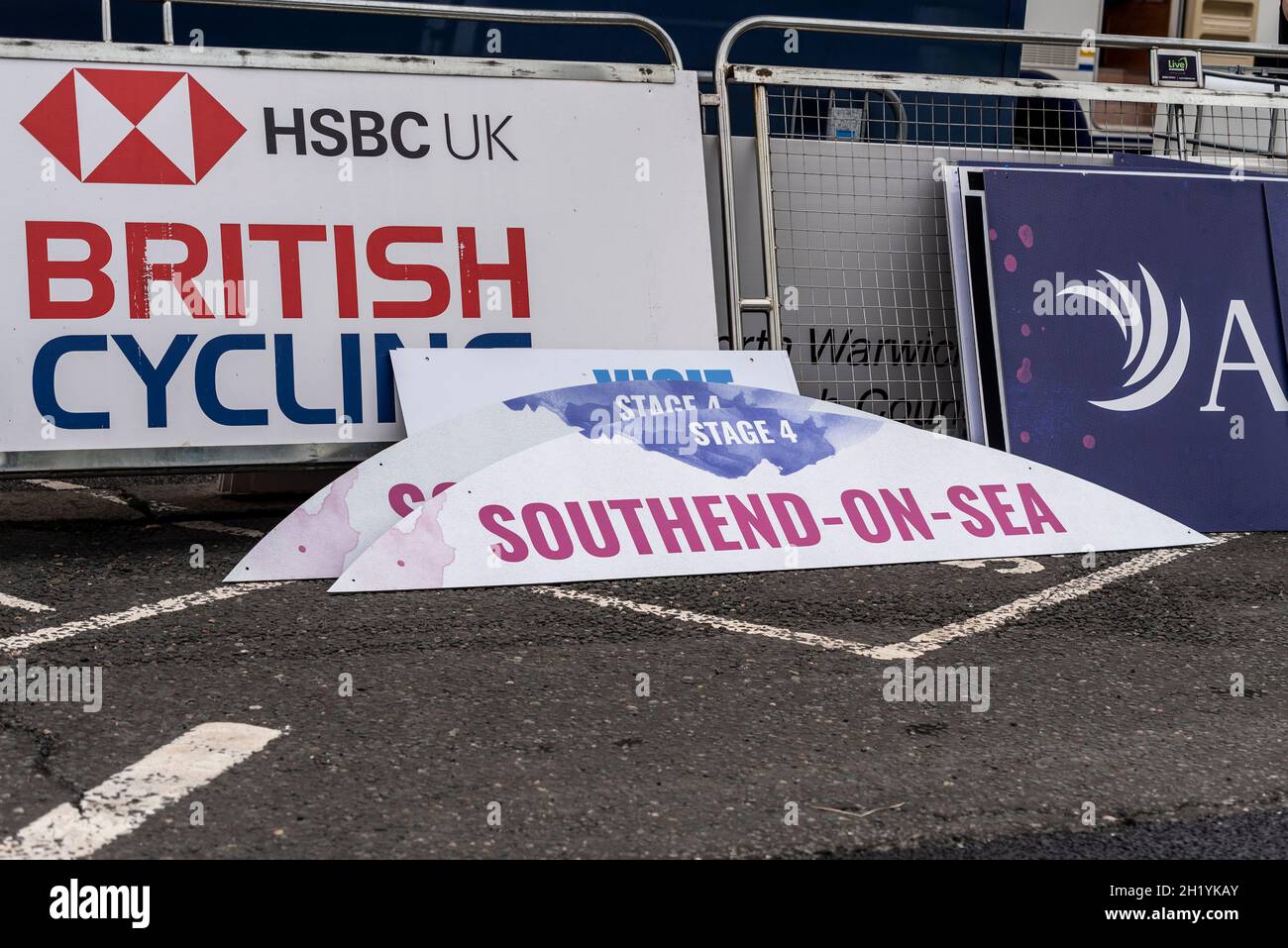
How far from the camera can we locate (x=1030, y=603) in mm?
4867

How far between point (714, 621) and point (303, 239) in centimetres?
247

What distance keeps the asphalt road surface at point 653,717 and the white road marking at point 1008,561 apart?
49mm

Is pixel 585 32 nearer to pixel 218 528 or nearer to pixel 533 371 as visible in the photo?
pixel 533 371

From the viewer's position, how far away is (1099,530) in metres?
5.71

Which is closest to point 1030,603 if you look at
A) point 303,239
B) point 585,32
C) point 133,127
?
point 303,239

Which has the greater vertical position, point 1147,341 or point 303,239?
point 303,239

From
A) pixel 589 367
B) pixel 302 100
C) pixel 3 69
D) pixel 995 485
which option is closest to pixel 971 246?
pixel 995 485

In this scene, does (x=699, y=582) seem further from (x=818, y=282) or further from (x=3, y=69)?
(x=3, y=69)

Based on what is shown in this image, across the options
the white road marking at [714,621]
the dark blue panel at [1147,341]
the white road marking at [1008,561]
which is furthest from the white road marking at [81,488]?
the dark blue panel at [1147,341]

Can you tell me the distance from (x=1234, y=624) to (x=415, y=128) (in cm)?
375

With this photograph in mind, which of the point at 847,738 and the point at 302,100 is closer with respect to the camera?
the point at 847,738

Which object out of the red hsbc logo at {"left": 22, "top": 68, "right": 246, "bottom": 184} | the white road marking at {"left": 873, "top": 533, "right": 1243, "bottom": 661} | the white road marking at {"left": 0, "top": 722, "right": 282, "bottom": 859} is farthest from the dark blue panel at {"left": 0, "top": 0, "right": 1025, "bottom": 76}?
the white road marking at {"left": 0, "top": 722, "right": 282, "bottom": 859}

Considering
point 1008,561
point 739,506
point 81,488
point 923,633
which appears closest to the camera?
point 923,633

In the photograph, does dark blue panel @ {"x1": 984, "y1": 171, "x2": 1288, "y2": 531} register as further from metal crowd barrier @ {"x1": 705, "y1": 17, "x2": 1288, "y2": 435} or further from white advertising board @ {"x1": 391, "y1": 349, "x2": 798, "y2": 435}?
white advertising board @ {"x1": 391, "y1": 349, "x2": 798, "y2": 435}
